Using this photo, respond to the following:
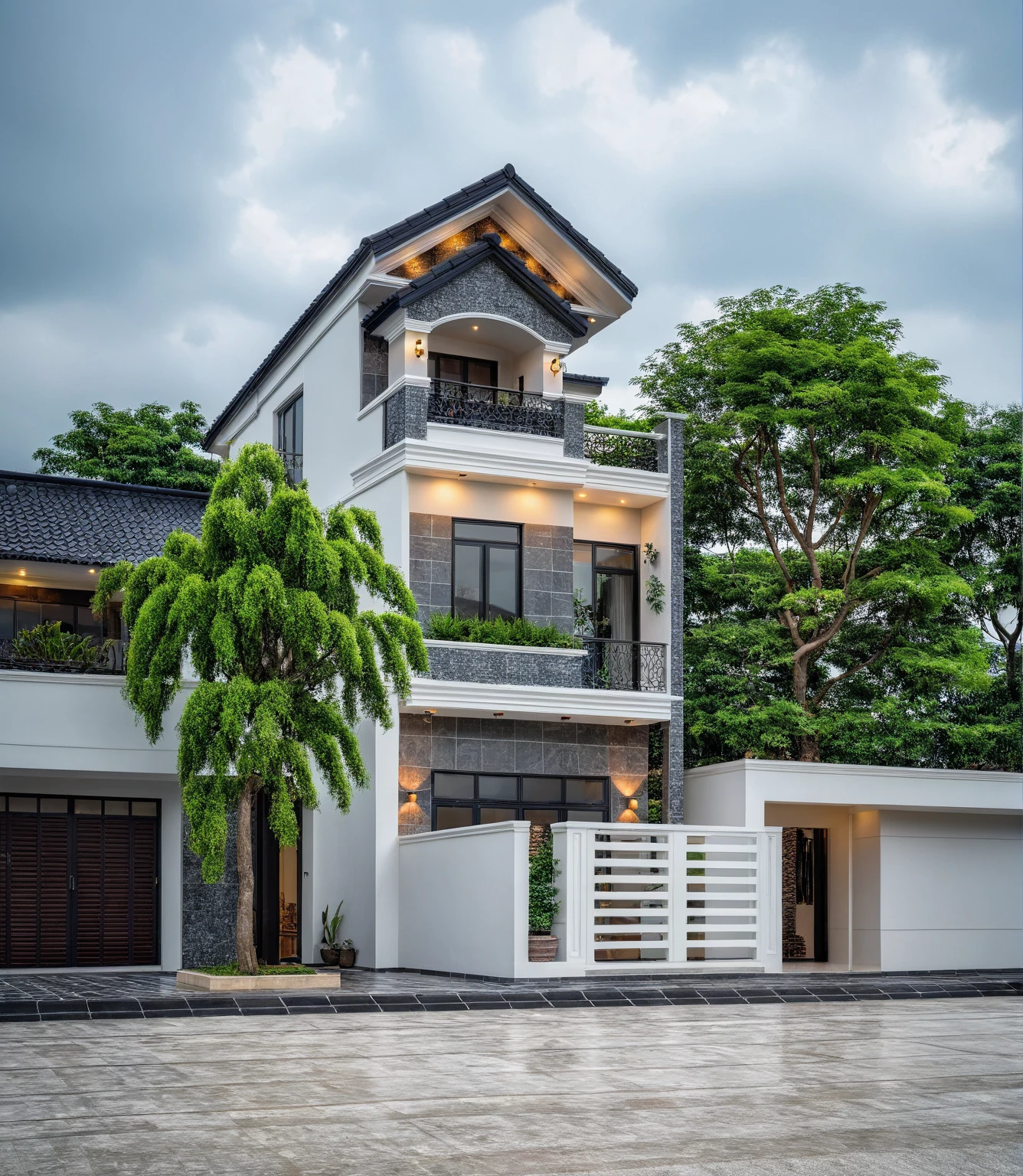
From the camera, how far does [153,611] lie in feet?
44.7

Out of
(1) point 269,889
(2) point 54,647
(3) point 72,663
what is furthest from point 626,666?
(2) point 54,647

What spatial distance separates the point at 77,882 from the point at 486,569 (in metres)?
6.80

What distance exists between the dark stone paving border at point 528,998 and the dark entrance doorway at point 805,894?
3.24 metres

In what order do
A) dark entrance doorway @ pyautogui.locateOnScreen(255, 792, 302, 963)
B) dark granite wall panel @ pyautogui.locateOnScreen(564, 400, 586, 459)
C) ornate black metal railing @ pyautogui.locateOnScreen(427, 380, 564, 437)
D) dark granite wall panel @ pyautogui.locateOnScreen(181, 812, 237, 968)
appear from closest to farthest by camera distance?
dark granite wall panel @ pyautogui.locateOnScreen(181, 812, 237, 968), dark entrance doorway @ pyautogui.locateOnScreen(255, 792, 302, 963), ornate black metal railing @ pyautogui.locateOnScreen(427, 380, 564, 437), dark granite wall panel @ pyautogui.locateOnScreen(564, 400, 586, 459)

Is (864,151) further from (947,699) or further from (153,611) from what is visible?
(947,699)

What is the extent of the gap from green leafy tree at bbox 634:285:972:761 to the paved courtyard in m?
10.4

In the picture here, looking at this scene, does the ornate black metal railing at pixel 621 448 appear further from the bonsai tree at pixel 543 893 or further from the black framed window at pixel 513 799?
the bonsai tree at pixel 543 893

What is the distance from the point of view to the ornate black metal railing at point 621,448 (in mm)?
20375

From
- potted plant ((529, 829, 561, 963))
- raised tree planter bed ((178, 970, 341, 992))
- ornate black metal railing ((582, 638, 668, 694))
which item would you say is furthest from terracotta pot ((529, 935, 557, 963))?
ornate black metal railing ((582, 638, 668, 694))

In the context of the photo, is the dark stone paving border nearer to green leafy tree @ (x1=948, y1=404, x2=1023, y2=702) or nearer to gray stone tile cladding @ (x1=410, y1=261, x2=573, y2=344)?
green leafy tree @ (x1=948, y1=404, x2=1023, y2=702)

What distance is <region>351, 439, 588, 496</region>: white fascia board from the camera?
720 inches

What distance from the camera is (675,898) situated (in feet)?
53.4

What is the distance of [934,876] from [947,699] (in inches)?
126

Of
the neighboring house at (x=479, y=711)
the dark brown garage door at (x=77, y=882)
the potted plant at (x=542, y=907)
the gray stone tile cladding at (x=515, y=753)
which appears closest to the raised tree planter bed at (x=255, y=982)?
the neighboring house at (x=479, y=711)
